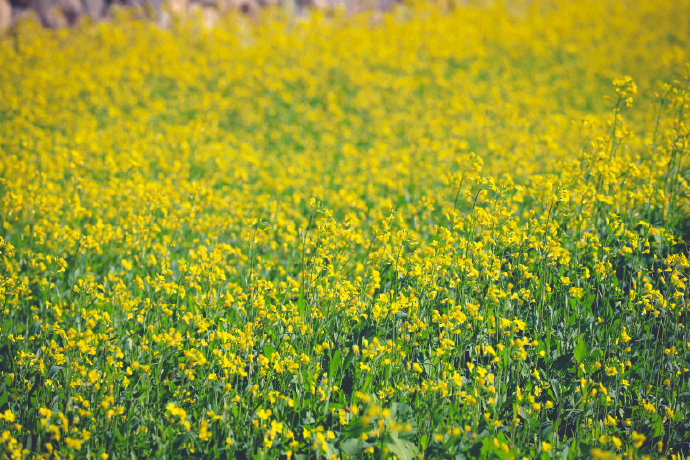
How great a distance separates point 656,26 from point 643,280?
1312 centimetres

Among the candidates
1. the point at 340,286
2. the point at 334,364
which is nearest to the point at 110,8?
the point at 340,286

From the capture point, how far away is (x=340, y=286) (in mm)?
3480

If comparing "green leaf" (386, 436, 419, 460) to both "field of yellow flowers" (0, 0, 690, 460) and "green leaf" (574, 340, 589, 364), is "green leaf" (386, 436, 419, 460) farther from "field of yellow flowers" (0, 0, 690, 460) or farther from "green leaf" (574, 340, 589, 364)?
"green leaf" (574, 340, 589, 364)

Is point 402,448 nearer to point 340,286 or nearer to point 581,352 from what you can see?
point 340,286

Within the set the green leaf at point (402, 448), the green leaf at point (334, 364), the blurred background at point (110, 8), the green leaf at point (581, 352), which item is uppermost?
the blurred background at point (110, 8)

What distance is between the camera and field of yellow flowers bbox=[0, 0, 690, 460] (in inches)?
111

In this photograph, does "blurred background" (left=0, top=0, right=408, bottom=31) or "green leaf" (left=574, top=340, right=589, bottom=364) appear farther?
"blurred background" (left=0, top=0, right=408, bottom=31)

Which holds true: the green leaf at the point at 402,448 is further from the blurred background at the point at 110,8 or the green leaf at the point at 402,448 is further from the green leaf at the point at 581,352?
the blurred background at the point at 110,8

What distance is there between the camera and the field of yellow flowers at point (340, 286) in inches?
111

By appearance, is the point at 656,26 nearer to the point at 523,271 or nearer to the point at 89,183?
the point at 523,271

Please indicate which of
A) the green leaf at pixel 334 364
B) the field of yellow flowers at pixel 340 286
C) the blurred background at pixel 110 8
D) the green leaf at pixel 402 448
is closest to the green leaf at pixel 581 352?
the field of yellow flowers at pixel 340 286

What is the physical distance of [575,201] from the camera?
Result: 4152mm

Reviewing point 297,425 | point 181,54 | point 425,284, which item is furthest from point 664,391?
point 181,54

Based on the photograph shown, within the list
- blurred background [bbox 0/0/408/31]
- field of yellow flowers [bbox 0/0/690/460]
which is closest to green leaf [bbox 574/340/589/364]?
field of yellow flowers [bbox 0/0/690/460]
